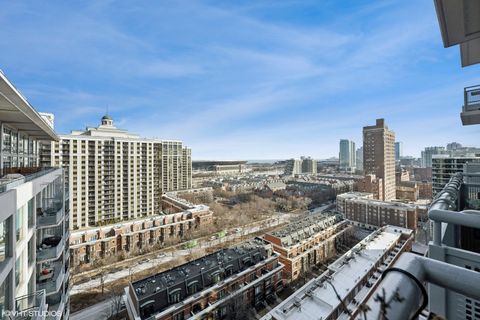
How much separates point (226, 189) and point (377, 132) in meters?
26.7

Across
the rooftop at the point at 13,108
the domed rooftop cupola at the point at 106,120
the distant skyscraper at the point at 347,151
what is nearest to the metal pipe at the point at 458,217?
the rooftop at the point at 13,108

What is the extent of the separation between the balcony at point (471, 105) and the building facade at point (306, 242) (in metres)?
12.7

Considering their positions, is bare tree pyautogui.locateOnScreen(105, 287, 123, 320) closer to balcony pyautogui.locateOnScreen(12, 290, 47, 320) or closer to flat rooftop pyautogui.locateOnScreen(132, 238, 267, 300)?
flat rooftop pyautogui.locateOnScreen(132, 238, 267, 300)

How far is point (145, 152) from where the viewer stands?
90.4ft

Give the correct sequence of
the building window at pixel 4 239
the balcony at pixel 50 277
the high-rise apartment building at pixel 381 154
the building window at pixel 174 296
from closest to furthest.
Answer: the building window at pixel 4 239
the balcony at pixel 50 277
the building window at pixel 174 296
the high-rise apartment building at pixel 381 154

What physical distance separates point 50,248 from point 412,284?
7120mm

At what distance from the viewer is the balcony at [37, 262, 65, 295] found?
16.8 feet

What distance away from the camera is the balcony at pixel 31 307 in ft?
10.2

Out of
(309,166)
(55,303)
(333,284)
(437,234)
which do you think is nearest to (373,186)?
(333,284)

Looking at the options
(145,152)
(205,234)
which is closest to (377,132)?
(205,234)

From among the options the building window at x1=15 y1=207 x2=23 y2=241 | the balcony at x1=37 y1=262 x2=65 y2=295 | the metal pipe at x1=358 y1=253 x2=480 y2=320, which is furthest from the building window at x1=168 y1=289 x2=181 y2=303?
the metal pipe at x1=358 y1=253 x2=480 y2=320

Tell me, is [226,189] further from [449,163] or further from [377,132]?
[449,163]

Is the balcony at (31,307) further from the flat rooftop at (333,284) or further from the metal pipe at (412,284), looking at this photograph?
the flat rooftop at (333,284)

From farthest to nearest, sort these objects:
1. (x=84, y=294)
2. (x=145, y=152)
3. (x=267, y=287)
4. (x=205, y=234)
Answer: (x=145, y=152) → (x=205, y=234) → (x=84, y=294) → (x=267, y=287)
